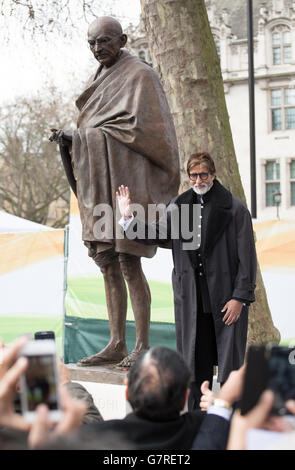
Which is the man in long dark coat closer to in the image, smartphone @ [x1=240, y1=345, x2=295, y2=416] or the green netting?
smartphone @ [x1=240, y1=345, x2=295, y2=416]

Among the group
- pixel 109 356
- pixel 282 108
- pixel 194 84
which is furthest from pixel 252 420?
pixel 282 108

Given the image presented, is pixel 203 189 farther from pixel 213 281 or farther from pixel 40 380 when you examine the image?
pixel 40 380

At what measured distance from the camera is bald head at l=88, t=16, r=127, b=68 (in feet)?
19.1

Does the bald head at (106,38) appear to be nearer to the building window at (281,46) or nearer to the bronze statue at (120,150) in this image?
the bronze statue at (120,150)

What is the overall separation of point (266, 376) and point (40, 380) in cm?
59

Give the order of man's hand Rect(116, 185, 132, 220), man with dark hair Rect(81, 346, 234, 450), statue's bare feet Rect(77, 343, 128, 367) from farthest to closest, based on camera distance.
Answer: statue's bare feet Rect(77, 343, 128, 367) < man's hand Rect(116, 185, 132, 220) < man with dark hair Rect(81, 346, 234, 450)

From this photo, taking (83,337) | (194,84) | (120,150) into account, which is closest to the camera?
(120,150)

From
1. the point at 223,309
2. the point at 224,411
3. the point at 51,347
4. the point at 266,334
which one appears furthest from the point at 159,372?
the point at 266,334

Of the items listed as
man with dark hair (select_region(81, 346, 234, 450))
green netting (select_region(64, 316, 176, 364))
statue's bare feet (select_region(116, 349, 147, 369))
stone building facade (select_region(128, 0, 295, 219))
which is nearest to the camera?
man with dark hair (select_region(81, 346, 234, 450))

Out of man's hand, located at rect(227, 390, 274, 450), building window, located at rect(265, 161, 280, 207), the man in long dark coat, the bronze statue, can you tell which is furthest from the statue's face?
building window, located at rect(265, 161, 280, 207)

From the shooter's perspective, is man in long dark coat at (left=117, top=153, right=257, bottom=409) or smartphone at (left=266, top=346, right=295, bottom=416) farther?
man in long dark coat at (left=117, top=153, right=257, bottom=409)

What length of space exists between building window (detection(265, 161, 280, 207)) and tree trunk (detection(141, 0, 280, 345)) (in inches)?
1348

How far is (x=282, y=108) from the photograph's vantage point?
43.3 m
